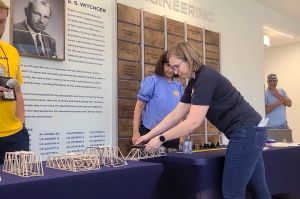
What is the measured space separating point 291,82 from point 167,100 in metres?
4.94

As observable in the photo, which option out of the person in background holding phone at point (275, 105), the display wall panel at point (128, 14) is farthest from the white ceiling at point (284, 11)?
the display wall panel at point (128, 14)

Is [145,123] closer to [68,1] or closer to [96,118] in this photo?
[96,118]

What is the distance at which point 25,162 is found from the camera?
1410 millimetres

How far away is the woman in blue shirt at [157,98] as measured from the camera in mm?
2727

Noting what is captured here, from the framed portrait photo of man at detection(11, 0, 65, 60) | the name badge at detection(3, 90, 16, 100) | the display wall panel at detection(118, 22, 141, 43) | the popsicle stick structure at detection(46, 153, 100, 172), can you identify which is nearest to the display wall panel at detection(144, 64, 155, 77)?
the display wall panel at detection(118, 22, 141, 43)

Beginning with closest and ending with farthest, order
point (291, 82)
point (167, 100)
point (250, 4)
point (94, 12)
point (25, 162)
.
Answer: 1. point (25, 162)
2. point (167, 100)
3. point (94, 12)
4. point (250, 4)
5. point (291, 82)

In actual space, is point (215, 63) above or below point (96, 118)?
above

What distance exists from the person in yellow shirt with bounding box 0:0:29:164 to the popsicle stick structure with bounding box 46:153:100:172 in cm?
42

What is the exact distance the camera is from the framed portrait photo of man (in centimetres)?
245

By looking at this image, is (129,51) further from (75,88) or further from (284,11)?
(284,11)

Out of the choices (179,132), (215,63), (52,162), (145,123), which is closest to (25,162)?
(52,162)

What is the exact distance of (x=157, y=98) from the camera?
274 centimetres

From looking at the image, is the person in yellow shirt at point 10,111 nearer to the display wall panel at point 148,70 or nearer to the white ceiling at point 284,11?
the display wall panel at point 148,70

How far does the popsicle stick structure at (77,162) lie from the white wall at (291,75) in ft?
20.0
